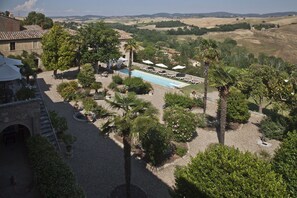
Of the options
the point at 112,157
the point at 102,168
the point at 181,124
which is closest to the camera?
the point at 102,168

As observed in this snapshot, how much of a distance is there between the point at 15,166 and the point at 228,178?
12.2 m

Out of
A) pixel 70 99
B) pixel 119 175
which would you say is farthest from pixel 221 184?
pixel 70 99

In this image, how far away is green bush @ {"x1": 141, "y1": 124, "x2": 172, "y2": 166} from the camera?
70.0 ft

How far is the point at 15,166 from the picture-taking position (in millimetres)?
17125

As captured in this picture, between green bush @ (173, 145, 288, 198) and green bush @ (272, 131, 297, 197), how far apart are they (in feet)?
5.14

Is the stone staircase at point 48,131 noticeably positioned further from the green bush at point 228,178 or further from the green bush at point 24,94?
the green bush at point 228,178

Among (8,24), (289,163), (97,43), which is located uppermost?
(8,24)

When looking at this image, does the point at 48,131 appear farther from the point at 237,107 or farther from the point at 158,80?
the point at 158,80

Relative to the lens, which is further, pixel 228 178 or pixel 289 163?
pixel 289 163

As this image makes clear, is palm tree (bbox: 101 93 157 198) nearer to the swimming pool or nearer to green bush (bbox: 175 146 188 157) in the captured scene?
green bush (bbox: 175 146 188 157)

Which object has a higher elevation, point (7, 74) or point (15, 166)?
point (7, 74)

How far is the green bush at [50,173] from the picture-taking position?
13406 mm

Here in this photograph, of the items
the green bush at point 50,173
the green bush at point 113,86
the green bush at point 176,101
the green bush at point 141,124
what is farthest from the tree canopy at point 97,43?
the green bush at point 141,124

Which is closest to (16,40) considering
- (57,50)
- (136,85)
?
(57,50)
